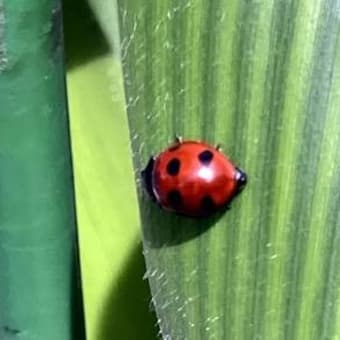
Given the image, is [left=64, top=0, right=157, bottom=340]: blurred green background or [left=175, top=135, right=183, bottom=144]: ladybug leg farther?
[left=64, top=0, right=157, bottom=340]: blurred green background

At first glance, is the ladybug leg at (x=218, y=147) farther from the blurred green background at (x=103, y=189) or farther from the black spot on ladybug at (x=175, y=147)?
the blurred green background at (x=103, y=189)

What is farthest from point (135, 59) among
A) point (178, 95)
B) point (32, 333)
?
point (32, 333)

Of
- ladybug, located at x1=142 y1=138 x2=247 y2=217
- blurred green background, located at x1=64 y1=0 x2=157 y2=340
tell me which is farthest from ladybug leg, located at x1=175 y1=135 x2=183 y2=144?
blurred green background, located at x1=64 y1=0 x2=157 y2=340

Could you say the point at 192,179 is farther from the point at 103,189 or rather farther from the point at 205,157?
the point at 103,189

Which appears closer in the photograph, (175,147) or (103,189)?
(175,147)

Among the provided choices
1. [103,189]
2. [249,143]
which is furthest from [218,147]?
[103,189]

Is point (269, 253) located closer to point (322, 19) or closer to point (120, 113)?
point (322, 19)

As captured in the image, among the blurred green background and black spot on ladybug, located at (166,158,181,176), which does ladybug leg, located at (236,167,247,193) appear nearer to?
black spot on ladybug, located at (166,158,181,176)
